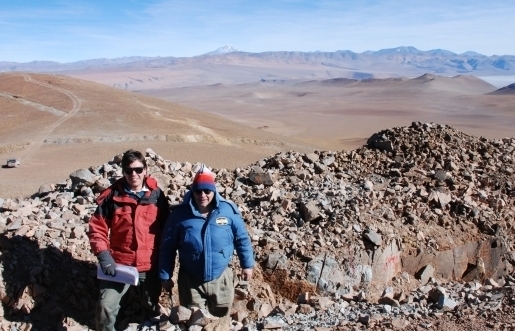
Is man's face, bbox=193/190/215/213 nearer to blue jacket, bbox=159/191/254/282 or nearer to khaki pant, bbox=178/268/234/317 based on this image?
blue jacket, bbox=159/191/254/282

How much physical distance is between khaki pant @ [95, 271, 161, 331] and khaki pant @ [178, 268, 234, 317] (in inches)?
11.3

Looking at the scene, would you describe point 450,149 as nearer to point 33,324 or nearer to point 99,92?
point 33,324

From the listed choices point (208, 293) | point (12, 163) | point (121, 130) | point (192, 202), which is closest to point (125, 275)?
point (208, 293)

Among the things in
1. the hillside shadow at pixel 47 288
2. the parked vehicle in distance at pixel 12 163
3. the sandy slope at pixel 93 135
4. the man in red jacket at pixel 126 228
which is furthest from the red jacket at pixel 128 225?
the parked vehicle in distance at pixel 12 163

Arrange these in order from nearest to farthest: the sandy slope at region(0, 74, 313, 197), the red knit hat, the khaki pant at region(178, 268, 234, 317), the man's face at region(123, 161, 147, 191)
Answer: the red knit hat
the man's face at region(123, 161, 147, 191)
the khaki pant at region(178, 268, 234, 317)
the sandy slope at region(0, 74, 313, 197)

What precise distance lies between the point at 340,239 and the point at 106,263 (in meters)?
3.04

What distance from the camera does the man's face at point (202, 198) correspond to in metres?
3.72

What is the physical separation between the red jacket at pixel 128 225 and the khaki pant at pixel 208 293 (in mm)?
353

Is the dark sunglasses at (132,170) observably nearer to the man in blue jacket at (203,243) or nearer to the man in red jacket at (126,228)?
the man in red jacket at (126,228)

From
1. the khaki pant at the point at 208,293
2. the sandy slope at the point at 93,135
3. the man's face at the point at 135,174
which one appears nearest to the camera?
the man's face at the point at 135,174

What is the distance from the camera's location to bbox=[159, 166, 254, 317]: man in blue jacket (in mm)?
3756

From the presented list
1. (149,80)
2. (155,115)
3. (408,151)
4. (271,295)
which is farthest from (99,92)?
(149,80)

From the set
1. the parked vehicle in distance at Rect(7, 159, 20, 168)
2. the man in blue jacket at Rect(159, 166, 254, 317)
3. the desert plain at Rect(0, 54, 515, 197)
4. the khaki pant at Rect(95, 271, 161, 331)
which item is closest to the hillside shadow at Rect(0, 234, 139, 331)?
the khaki pant at Rect(95, 271, 161, 331)

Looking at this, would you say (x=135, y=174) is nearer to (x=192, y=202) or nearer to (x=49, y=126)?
(x=192, y=202)
